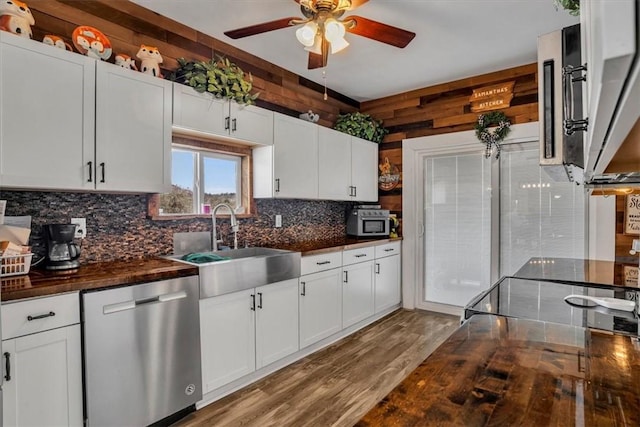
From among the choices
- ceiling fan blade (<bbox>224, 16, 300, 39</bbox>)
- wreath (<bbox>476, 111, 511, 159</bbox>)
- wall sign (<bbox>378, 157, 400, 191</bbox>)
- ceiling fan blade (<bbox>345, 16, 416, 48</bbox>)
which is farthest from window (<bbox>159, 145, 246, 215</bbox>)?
wreath (<bbox>476, 111, 511, 159</bbox>)

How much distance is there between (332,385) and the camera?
2.53 metres

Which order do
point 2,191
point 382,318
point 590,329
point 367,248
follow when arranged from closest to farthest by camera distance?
point 590,329 → point 2,191 → point 367,248 → point 382,318

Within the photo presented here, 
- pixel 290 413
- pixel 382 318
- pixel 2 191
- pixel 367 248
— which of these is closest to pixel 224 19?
pixel 2 191

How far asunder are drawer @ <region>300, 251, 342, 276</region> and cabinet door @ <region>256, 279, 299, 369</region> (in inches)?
6.2

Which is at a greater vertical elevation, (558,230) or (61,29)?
(61,29)

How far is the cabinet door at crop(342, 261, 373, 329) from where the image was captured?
11.3 ft

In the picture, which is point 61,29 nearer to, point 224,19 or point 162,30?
point 162,30

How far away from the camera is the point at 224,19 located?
266cm

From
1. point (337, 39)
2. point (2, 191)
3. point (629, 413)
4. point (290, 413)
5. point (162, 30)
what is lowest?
point (290, 413)

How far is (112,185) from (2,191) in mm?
543

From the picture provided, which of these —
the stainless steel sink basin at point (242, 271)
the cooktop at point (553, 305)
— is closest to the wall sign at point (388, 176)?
the stainless steel sink basin at point (242, 271)

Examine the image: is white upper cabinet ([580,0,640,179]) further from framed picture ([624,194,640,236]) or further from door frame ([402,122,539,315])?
door frame ([402,122,539,315])

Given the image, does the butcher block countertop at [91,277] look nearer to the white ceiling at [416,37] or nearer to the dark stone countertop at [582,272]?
the white ceiling at [416,37]

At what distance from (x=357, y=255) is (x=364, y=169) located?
3.93 ft
